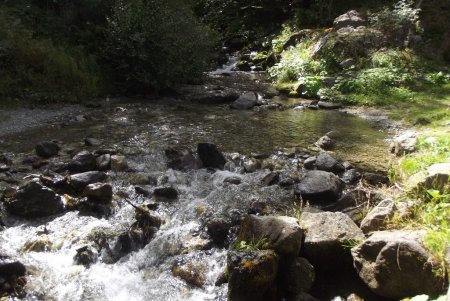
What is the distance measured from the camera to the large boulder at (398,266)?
171 inches

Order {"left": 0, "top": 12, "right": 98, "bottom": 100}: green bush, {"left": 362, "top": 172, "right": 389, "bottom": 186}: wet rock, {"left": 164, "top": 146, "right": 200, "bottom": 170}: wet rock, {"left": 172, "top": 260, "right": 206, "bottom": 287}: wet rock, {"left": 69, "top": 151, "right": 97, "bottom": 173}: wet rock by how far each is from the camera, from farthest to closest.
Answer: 1. {"left": 0, "top": 12, "right": 98, "bottom": 100}: green bush
2. {"left": 164, "top": 146, "right": 200, "bottom": 170}: wet rock
3. {"left": 69, "top": 151, "right": 97, "bottom": 173}: wet rock
4. {"left": 362, "top": 172, "right": 389, "bottom": 186}: wet rock
5. {"left": 172, "top": 260, "right": 206, "bottom": 287}: wet rock

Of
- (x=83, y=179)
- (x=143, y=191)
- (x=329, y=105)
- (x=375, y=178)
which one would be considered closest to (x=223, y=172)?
(x=143, y=191)

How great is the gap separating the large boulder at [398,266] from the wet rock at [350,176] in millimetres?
2816

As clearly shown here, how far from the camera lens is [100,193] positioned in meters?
6.78

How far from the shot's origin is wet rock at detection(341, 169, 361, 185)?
25.2 ft

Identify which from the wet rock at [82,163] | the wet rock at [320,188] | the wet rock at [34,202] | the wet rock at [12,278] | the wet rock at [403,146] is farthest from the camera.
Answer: the wet rock at [403,146]

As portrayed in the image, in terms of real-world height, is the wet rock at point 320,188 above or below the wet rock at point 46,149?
below

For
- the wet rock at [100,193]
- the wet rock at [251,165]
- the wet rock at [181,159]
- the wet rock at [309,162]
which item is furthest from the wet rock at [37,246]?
the wet rock at [309,162]

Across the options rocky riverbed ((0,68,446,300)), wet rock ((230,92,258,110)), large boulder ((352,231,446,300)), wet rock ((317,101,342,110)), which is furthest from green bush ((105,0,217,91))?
large boulder ((352,231,446,300))

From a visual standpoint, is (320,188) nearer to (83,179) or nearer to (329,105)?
(83,179)

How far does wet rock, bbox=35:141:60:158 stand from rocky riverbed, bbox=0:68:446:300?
44 millimetres

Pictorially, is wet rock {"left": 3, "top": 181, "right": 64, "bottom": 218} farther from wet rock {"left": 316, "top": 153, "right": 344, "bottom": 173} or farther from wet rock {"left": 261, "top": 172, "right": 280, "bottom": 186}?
wet rock {"left": 316, "top": 153, "right": 344, "bottom": 173}

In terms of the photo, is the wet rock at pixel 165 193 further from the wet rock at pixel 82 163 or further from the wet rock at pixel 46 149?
the wet rock at pixel 46 149

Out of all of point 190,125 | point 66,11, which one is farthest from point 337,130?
point 66,11
